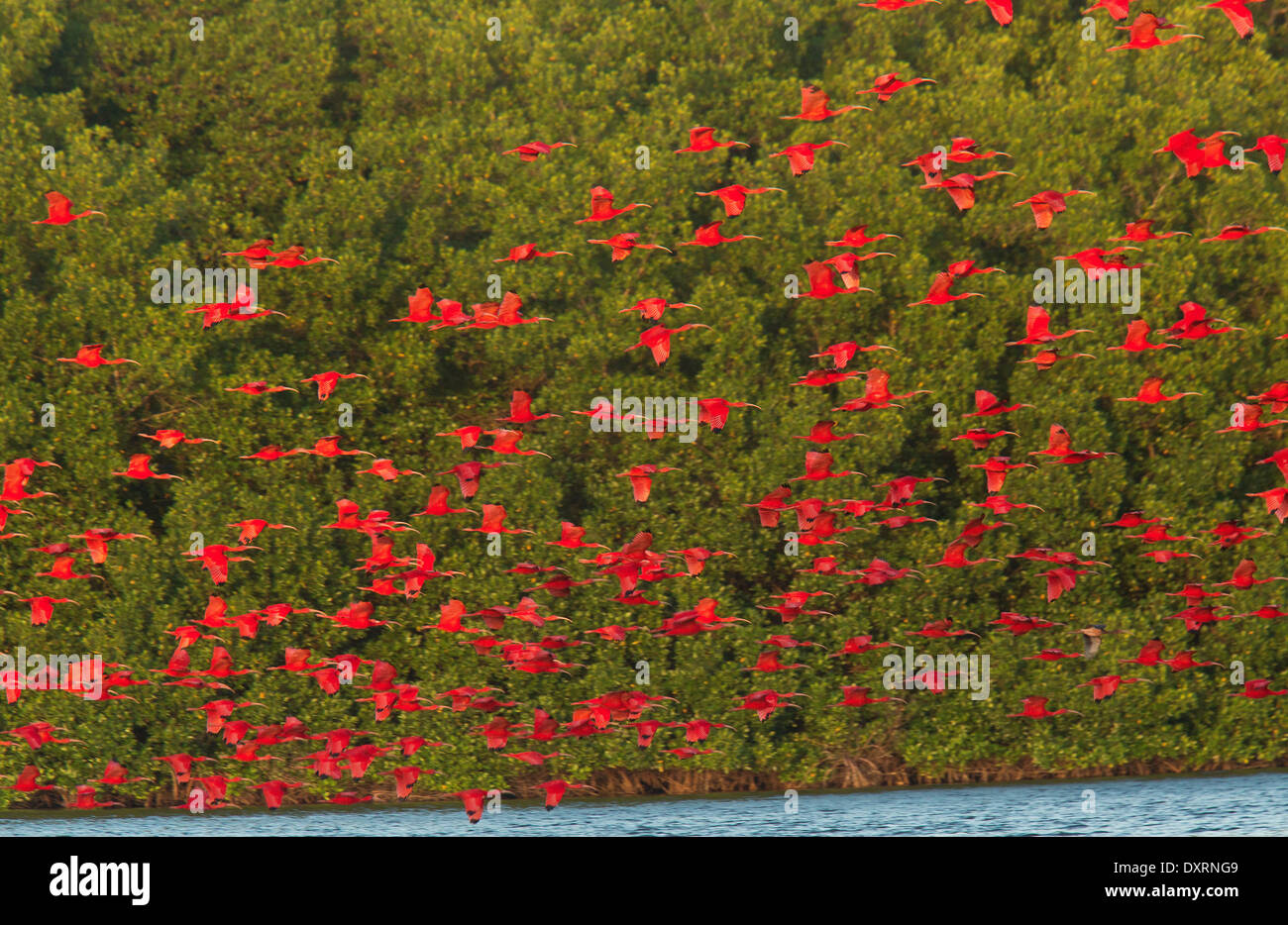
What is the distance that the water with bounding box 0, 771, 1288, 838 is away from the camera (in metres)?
20.4

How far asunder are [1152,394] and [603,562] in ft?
26.5

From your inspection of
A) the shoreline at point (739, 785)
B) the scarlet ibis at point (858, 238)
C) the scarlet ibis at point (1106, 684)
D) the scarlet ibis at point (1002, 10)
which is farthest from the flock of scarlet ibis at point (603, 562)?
the scarlet ibis at point (1002, 10)

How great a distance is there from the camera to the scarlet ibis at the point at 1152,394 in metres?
22.2

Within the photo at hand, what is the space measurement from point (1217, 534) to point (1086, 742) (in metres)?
3.49

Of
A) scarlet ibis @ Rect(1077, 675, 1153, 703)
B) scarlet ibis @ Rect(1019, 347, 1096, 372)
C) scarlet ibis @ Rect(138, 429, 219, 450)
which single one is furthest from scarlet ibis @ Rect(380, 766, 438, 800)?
scarlet ibis @ Rect(1019, 347, 1096, 372)

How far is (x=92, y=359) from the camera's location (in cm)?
2186

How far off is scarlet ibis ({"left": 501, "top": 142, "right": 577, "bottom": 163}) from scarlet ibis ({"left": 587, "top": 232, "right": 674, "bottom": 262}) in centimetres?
150

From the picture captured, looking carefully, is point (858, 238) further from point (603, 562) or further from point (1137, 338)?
point (603, 562)

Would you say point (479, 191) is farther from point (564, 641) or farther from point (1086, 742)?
point (1086, 742)

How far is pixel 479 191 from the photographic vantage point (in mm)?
24812

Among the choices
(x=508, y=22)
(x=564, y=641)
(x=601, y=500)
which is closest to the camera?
(x=564, y=641)

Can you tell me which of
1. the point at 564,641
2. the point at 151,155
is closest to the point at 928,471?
the point at 564,641

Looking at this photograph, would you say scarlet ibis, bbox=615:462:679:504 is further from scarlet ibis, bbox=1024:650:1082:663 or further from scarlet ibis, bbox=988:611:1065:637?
scarlet ibis, bbox=1024:650:1082:663

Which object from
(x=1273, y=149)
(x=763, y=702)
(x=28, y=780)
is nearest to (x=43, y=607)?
(x=28, y=780)
